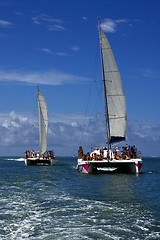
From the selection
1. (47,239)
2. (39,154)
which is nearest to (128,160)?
(47,239)

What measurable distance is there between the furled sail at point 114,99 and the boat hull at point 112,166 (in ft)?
12.4

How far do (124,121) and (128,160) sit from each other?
23.4 ft

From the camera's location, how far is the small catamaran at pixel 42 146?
6148 centimetres

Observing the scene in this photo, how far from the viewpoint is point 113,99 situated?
3912 cm

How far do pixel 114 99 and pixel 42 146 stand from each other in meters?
27.8

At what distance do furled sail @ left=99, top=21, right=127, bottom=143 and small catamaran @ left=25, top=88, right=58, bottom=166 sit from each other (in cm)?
2547

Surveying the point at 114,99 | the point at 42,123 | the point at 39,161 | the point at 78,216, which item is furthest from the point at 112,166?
the point at 42,123

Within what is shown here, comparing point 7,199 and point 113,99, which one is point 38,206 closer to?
point 7,199

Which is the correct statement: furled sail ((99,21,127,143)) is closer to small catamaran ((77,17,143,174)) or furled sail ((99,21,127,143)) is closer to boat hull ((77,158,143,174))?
small catamaran ((77,17,143,174))

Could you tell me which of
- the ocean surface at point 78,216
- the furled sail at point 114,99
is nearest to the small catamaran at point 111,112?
the furled sail at point 114,99

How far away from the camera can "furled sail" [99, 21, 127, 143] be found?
1517 inches

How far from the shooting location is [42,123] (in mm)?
64000

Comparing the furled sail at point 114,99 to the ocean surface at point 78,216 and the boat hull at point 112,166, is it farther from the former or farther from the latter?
the ocean surface at point 78,216

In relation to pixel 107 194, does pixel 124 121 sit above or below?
above
